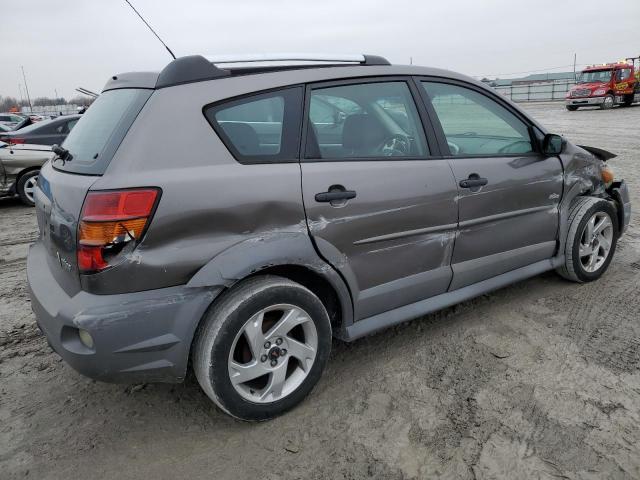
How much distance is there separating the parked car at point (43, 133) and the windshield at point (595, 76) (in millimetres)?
26304

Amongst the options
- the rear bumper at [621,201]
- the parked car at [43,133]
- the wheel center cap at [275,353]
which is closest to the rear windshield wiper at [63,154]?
the wheel center cap at [275,353]

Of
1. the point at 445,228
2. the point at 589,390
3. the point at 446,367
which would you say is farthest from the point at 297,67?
the point at 589,390

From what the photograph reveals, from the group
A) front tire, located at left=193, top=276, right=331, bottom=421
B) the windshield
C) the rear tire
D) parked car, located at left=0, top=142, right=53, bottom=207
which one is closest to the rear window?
front tire, located at left=193, top=276, right=331, bottom=421

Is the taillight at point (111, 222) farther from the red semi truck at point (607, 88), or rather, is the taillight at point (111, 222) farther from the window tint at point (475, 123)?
the red semi truck at point (607, 88)

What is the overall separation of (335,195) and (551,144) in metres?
1.92

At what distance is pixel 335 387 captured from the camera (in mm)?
2783

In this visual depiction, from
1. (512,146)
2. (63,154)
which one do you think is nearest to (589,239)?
(512,146)

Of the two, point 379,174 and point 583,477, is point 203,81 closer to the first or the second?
point 379,174

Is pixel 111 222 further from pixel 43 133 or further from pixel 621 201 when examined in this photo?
pixel 43 133

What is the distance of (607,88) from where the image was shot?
25578 mm

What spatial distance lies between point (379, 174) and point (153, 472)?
181 centimetres

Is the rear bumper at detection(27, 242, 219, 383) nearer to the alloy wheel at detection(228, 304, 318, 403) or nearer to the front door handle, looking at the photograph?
the alloy wheel at detection(228, 304, 318, 403)

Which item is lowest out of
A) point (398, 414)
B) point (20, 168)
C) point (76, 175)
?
point (398, 414)

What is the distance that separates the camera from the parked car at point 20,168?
803 cm
